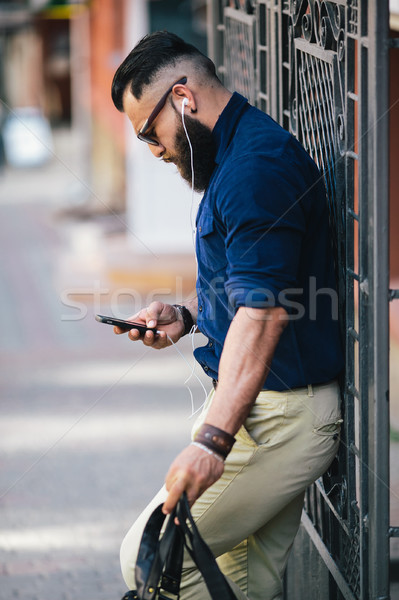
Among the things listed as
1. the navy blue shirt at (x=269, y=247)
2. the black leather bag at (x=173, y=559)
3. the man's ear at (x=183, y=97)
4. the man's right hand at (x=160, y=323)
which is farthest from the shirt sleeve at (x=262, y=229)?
the man's right hand at (x=160, y=323)

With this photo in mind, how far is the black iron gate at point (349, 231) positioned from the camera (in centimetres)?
251

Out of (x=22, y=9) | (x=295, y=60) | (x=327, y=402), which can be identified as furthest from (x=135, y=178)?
(x=22, y=9)

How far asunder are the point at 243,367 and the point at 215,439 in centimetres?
20

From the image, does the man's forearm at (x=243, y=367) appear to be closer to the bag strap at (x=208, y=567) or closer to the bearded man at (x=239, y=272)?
the bearded man at (x=239, y=272)

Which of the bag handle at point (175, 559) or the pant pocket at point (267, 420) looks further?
the pant pocket at point (267, 420)

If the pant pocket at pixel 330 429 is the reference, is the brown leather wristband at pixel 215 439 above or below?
above

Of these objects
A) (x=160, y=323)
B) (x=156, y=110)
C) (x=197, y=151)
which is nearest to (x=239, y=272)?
(x=197, y=151)

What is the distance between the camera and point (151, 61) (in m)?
2.85

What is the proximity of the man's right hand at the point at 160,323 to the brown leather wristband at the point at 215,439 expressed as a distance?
34.2 inches

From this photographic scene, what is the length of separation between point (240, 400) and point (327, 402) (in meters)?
0.46

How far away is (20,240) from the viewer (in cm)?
1382

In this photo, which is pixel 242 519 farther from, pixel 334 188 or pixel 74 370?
pixel 74 370

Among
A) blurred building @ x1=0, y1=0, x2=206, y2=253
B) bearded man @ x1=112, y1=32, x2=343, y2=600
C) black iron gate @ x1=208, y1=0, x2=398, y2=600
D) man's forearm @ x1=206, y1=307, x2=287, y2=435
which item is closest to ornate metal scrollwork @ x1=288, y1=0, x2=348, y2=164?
black iron gate @ x1=208, y1=0, x2=398, y2=600

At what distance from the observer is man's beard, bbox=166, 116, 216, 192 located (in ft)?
9.39
